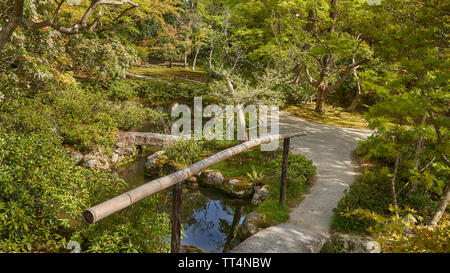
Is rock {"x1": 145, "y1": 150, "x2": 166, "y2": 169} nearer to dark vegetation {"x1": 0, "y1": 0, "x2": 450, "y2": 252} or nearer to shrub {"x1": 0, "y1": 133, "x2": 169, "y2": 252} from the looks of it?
dark vegetation {"x1": 0, "y1": 0, "x2": 450, "y2": 252}

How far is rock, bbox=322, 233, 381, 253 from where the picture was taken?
448 cm

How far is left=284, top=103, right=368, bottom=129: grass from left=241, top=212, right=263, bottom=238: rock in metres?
9.62

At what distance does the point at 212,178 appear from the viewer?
28.5ft

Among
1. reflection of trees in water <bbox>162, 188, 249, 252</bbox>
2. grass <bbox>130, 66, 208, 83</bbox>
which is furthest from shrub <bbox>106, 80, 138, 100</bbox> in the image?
reflection of trees in water <bbox>162, 188, 249, 252</bbox>

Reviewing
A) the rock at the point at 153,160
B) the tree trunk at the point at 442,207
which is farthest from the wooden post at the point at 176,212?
the rock at the point at 153,160

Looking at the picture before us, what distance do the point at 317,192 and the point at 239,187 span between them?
7.65 feet

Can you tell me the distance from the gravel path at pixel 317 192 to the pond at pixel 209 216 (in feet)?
5.76

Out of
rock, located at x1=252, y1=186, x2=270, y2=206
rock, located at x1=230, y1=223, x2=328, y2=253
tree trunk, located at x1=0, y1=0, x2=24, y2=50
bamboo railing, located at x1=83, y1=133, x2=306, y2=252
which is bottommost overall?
rock, located at x1=252, y1=186, x2=270, y2=206

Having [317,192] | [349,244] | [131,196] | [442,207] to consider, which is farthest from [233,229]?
[131,196]

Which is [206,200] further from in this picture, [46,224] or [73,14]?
[73,14]

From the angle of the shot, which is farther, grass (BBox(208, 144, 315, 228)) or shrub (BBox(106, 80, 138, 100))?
shrub (BBox(106, 80, 138, 100))
